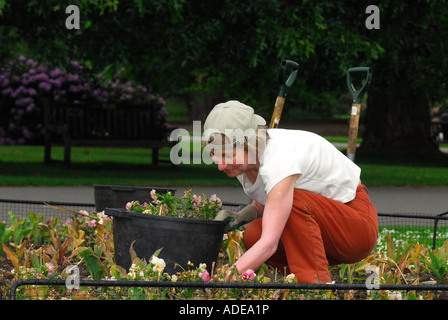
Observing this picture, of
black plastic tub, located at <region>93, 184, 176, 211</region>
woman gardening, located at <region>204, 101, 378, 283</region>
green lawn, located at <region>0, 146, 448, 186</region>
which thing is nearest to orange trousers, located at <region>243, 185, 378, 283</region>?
woman gardening, located at <region>204, 101, 378, 283</region>

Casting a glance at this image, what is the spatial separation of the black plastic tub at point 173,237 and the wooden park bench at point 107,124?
35.0 ft

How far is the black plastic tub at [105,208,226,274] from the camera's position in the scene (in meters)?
3.51

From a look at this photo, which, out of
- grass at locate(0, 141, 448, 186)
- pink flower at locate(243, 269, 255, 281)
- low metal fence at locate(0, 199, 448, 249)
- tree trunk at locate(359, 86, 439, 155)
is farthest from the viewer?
tree trunk at locate(359, 86, 439, 155)

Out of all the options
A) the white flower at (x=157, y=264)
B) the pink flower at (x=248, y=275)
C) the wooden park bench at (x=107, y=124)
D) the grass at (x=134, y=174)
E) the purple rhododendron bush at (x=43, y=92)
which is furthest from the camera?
the purple rhododendron bush at (x=43, y=92)

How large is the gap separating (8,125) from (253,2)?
38.7 ft

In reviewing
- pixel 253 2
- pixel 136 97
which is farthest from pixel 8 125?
pixel 253 2

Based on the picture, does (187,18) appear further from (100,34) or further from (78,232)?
(78,232)

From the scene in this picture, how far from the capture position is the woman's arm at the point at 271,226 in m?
3.27

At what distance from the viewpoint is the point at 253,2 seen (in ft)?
40.3

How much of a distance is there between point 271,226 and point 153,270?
0.55m

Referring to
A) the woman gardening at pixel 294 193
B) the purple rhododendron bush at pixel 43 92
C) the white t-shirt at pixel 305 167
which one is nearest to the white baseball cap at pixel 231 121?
the woman gardening at pixel 294 193

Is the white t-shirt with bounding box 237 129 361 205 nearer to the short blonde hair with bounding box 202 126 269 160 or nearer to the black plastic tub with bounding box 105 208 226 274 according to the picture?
the short blonde hair with bounding box 202 126 269 160

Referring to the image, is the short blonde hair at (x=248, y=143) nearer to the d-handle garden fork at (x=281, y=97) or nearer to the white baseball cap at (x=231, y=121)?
the white baseball cap at (x=231, y=121)

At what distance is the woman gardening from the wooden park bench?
10733 millimetres
